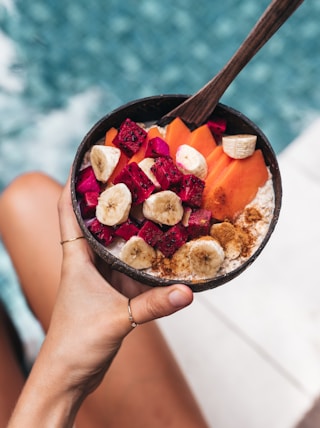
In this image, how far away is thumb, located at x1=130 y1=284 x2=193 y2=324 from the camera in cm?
106

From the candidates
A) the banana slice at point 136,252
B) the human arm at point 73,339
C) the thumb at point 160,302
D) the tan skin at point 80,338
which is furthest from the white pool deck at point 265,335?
the banana slice at point 136,252

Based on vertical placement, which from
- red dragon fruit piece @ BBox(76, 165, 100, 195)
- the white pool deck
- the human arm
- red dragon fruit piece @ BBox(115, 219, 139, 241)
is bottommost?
the white pool deck

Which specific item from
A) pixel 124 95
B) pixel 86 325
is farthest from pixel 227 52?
pixel 86 325

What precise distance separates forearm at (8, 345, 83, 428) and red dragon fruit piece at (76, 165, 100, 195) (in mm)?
400

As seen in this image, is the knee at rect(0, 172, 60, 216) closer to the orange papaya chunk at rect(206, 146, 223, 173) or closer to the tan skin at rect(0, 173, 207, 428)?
A: the tan skin at rect(0, 173, 207, 428)

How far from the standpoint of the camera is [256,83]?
2.71 metres

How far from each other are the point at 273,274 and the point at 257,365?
13.6 inches

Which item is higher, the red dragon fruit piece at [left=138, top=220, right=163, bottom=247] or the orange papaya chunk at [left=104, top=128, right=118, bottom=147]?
the orange papaya chunk at [left=104, top=128, right=118, bottom=147]

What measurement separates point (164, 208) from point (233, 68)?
334 millimetres

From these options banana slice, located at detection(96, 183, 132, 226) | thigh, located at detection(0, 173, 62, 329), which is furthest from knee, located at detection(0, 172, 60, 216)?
banana slice, located at detection(96, 183, 132, 226)

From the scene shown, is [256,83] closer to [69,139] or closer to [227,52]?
[227,52]

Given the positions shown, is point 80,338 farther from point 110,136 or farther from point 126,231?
point 110,136

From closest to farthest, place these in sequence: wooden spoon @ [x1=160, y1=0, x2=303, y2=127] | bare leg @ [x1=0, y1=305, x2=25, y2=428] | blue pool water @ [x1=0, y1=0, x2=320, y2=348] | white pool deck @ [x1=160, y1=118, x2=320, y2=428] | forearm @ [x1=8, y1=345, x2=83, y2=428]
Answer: wooden spoon @ [x1=160, y1=0, x2=303, y2=127], forearm @ [x1=8, y1=345, x2=83, y2=428], bare leg @ [x1=0, y1=305, x2=25, y2=428], white pool deck @ [x1=160, y1=118, x2=320, y2=428], blue pool water @ [x1=0, y1=0, x2=320, y2=348]

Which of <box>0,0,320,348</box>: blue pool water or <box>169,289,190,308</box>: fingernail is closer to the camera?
<box>169,289,190,308</box>: fingernail
